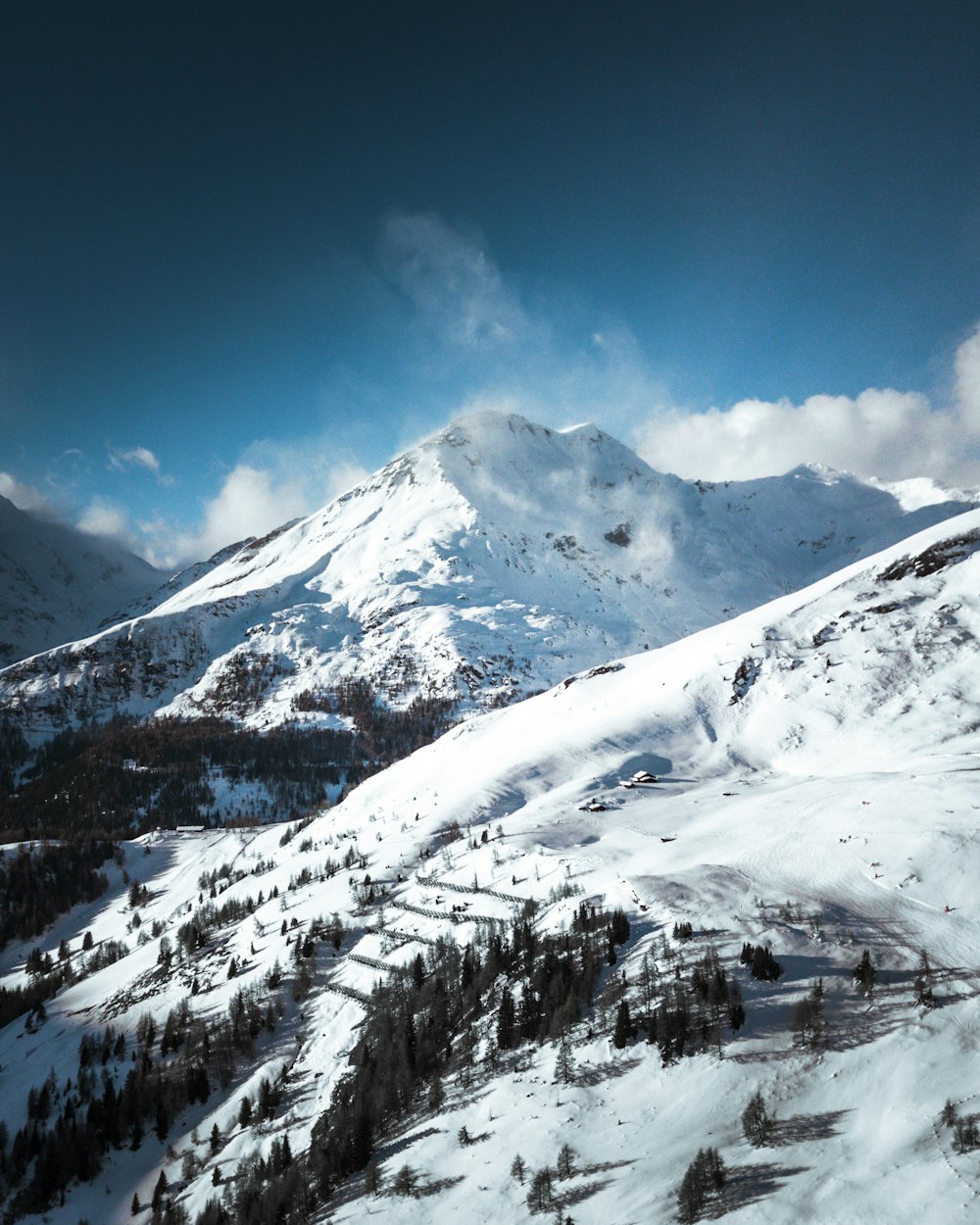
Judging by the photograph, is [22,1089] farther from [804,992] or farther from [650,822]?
[804,992]

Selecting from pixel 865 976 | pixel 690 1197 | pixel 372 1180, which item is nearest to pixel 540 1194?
pixel 690 1197

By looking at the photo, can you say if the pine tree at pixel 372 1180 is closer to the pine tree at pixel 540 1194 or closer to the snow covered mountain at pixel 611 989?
the snow covered mountain at pixel 611 989

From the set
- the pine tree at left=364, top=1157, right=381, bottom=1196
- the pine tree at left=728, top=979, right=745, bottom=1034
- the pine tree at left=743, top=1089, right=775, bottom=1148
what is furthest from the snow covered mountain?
the pine tree at left=743, top=1089, right=775, bottom=1148

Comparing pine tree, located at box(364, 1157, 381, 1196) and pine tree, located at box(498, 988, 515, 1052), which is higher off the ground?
pine tree, located at box(498, 988, 515, 1052)

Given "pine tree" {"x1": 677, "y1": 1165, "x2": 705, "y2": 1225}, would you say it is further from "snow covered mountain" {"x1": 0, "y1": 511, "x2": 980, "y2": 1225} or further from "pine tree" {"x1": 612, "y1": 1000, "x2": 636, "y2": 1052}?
"pine tree" {"x1": 612, "y1": 1000, "x2": 636, "y2": 1052}

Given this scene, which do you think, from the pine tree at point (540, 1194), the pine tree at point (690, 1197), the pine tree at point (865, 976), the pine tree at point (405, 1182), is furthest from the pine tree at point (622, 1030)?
the pine tree at point (865, 976)

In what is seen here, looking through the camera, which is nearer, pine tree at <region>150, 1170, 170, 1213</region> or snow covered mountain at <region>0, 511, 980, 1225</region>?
snow covered mountain at <region>0, 511, 980, 1225</region>

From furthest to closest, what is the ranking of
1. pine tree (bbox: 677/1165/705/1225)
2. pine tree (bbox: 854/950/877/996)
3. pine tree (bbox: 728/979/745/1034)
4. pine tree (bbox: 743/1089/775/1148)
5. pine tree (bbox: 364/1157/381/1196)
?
pine tree (bbox: 854/950/877/996), pine tree (bbox: 728/979/745/1034), pine tree (bbox: 364/1157/381/1196), pine tree (bbox: 743/1089/775/1148), pine tree (bbox: 677/1165/705/1225)

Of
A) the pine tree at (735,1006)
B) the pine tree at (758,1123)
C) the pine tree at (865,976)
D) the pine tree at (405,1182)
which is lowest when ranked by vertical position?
the pine tree at (405,1182)

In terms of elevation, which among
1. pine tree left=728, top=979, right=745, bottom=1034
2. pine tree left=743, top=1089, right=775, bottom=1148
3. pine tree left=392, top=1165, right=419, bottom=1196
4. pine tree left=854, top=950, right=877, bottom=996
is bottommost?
pine tree left=392, top=1165, right=419, bottom=1196

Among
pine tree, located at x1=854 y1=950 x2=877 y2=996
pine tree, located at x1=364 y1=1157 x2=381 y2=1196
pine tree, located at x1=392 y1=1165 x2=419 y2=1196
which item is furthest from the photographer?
pine tree, located at x1=854 y1=950 x2=877 y2=996
